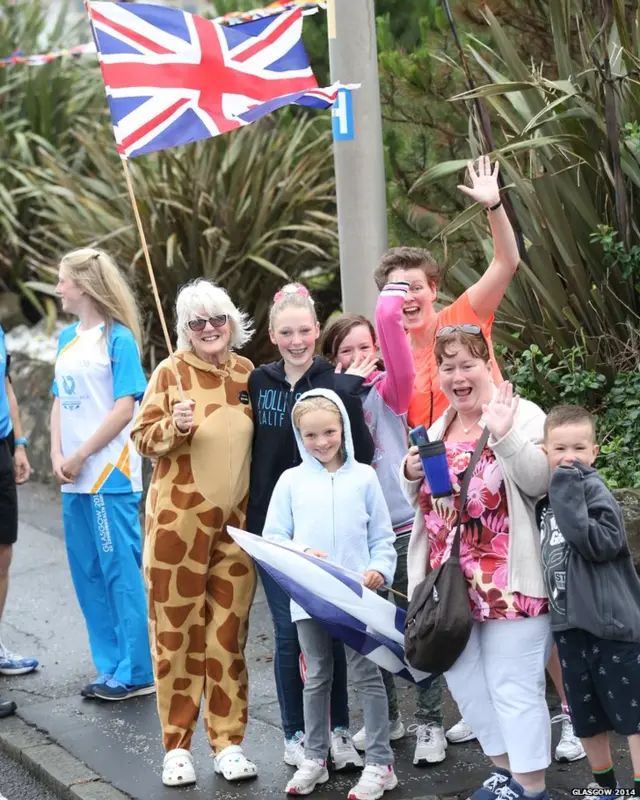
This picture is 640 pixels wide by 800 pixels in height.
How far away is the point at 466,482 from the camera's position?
169 inches

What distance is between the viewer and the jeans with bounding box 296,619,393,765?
4.77m

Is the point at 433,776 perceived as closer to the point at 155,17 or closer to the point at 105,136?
the point at 155,17

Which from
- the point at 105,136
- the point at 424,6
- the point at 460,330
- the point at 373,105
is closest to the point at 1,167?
the point at 105,136

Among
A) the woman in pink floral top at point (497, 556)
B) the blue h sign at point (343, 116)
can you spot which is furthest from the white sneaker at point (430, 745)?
the blue h sign at point (343, 116)

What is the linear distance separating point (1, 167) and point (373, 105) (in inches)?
287

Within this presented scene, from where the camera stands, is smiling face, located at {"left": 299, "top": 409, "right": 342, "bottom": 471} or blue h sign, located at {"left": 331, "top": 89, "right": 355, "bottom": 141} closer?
smiling face, located at {"left": 299, "top": 409, "right": 342, "bottom": 471}

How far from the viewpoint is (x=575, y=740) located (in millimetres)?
4914

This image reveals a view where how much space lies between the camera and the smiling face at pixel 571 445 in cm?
417

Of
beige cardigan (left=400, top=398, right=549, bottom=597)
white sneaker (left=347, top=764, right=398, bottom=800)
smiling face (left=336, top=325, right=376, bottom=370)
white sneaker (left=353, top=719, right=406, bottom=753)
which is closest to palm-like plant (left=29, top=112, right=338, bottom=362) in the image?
smiling face (left=336, top=325, right=376, bottom=370)

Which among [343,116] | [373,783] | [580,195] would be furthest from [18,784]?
[580,195]

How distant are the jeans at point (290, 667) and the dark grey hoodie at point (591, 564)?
1.14 meters

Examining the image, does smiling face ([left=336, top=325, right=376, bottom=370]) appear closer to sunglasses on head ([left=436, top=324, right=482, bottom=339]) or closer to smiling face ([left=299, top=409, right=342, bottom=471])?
smiling face ([left=299, top=409, right=342, bottom=471])

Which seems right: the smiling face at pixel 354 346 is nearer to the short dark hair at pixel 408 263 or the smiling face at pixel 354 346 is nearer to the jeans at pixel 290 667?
the short dark hair at pixel 408 263

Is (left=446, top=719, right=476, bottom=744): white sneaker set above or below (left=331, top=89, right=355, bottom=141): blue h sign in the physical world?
below
